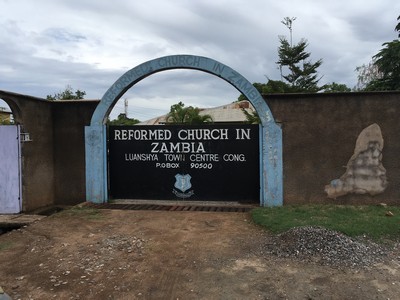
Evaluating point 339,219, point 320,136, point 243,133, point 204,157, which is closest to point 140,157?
point 204,157

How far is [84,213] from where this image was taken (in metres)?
8.13

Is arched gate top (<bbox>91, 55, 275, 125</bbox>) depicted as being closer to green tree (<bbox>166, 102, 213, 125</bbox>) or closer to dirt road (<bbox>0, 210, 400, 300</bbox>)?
dirt road (<bbox>0, 210, 400, 300</bbox>)

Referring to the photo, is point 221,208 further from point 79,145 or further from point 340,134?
point 79,145

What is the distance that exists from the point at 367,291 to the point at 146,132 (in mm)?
6312

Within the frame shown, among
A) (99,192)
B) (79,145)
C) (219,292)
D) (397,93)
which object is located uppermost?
(397,93)

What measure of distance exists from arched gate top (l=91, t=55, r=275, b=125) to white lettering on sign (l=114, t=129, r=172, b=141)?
508mm

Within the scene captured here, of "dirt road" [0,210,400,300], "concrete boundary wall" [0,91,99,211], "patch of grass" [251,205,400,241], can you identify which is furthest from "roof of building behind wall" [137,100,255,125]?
"dirt road" [0,210,400,300]

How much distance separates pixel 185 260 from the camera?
5.25 m

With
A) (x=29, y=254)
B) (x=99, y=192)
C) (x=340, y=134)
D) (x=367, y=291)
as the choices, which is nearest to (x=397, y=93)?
(x=340, y=134)

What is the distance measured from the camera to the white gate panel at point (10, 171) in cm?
859

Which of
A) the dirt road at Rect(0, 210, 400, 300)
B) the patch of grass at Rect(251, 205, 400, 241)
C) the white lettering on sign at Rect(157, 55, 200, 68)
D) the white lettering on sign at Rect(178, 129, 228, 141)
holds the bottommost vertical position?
the dirt road at Rect(0, 210, 400, 300)

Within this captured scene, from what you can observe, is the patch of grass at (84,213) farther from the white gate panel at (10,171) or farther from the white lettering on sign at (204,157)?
the white lettering on sign at (204,157)

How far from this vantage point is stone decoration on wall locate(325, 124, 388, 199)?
26.9 feet

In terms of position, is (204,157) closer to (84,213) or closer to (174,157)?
(174,157)
